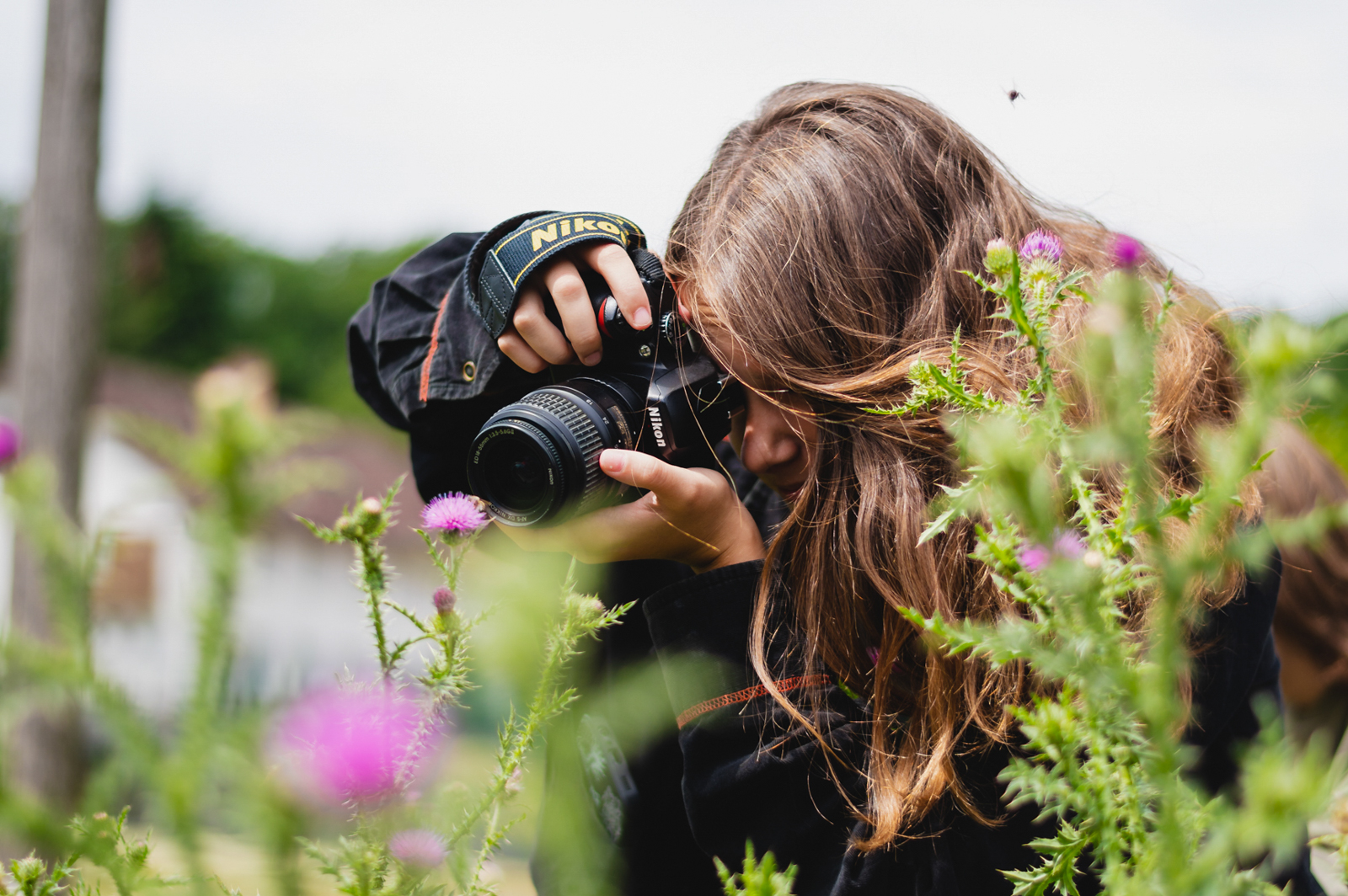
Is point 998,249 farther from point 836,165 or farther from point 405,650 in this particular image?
point 836,165

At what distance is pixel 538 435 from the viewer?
2.61ft

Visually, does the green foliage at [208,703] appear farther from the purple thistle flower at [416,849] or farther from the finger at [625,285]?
the finger at [625,285]

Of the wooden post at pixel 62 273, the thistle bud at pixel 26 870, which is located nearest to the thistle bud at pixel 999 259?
the thistle bud at pixel 26 870

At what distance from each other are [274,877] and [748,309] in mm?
742

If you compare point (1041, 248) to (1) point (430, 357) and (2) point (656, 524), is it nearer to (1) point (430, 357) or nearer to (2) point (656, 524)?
(2) point (656, 524)

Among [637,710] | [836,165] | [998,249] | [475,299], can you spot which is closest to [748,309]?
[836,165]

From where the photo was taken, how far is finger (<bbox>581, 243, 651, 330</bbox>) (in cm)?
93

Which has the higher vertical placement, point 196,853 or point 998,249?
point 998,249

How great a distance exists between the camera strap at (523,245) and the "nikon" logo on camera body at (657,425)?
0.19 m

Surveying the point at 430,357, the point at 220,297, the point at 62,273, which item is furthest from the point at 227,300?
the point at 430,357

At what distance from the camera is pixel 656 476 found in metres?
0.85

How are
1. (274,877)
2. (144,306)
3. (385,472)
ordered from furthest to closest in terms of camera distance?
(144,306), (385,472), (274,877)

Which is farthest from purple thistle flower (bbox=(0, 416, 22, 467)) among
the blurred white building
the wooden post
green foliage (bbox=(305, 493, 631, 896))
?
the wooden post

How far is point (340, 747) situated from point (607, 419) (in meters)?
0.63
